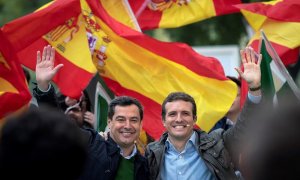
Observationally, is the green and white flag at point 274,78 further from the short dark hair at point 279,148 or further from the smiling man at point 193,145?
the short dark hair at point 279,148

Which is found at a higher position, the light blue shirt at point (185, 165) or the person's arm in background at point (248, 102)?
the person's arm in background at point (248, 102)

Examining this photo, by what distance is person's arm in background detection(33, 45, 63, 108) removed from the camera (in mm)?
5883

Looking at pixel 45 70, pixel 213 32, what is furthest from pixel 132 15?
pixel 213 32

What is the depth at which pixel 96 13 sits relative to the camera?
7.80 metres

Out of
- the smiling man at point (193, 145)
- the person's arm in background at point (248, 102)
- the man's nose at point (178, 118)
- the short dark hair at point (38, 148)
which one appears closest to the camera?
the short dark hair at point (38, 148)

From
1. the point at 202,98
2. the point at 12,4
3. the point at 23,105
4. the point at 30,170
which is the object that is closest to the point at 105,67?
the point at 202,98

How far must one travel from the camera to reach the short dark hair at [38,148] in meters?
2.40

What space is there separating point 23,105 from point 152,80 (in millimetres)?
1913

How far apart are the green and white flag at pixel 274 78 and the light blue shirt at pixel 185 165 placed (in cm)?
84

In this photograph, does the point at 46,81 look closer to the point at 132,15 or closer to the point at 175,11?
the point at 132,15

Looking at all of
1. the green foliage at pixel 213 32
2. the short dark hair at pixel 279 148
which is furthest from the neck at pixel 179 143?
the green foliage at pixel 213 32

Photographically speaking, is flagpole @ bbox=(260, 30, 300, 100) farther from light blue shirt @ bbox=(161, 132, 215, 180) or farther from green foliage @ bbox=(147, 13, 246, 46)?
green foliage @ bbox=(147, 13, 246, 46)

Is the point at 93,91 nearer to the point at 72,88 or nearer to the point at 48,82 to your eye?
the point at 72,88

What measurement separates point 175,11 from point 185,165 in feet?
9.58
